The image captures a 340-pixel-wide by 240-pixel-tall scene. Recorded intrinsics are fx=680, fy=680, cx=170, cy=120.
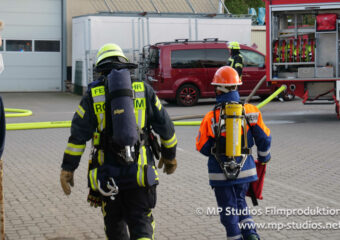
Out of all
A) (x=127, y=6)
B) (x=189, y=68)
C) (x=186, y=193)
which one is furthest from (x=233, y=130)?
(x=127, y=6)

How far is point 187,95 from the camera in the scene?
20.1 metres

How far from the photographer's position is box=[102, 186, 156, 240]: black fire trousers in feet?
15.4

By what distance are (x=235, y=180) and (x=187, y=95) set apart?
14.9 metres

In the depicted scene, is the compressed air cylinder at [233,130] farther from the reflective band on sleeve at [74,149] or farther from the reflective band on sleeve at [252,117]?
the reflective band on sleeve at [74,149]

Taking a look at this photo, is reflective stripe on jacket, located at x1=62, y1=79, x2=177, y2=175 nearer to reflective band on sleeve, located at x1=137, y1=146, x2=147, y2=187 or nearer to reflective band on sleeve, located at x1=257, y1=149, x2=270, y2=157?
reflective band on sleeve, located at x1=137, y1=146, x2=147, y2=187

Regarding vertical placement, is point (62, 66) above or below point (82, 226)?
above

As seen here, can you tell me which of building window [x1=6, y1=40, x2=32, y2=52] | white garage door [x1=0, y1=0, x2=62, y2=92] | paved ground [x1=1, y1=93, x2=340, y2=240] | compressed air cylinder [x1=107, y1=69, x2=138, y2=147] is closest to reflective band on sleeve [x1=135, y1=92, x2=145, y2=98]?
compressed air cylinder [x1=107, y1=69, x2=138, y2=147]

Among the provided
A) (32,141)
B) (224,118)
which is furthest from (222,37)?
(224,118)

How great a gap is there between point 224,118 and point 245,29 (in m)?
21.5

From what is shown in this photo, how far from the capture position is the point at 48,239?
5.98 metres

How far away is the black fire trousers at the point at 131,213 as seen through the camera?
4684 millimetres

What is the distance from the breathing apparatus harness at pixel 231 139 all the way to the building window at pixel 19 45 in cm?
2304

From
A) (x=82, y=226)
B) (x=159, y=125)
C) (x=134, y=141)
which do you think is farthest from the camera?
(x=82, y=226)

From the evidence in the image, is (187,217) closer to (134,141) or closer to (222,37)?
(134,141)
